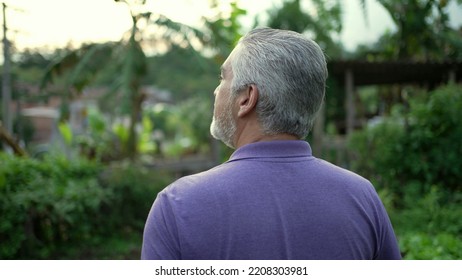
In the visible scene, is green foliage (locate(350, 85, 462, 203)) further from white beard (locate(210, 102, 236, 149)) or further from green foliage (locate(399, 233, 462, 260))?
white beard (locate(210, 102, 236, 149))

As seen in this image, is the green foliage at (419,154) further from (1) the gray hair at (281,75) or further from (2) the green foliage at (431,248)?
(1) the gray hair at (281,75)

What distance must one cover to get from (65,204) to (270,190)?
4138mm

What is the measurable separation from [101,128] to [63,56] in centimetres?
178

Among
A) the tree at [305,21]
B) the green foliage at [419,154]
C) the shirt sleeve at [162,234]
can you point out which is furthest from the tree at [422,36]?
the shirt sleeve at [162,234]

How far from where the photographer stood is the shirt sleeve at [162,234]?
1.14 m

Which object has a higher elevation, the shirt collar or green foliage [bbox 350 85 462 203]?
the shirt collar

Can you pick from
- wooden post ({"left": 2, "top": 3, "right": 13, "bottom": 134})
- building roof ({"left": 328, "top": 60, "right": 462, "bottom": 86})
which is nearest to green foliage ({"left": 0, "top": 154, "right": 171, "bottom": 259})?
→ wooden post ({"left": 2, "top": 3, "right": 13, "bottom": 134})

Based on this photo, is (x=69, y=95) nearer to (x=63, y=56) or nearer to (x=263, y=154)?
(x=63, y=56)

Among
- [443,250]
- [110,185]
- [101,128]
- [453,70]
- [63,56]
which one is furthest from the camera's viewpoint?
[453,70]

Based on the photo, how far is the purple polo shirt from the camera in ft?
3.76

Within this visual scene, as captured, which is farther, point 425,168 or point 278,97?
point 425,168

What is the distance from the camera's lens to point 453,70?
35.1ft

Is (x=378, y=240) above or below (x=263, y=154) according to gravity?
below

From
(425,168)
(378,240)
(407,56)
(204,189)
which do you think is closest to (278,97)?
(204,189)
